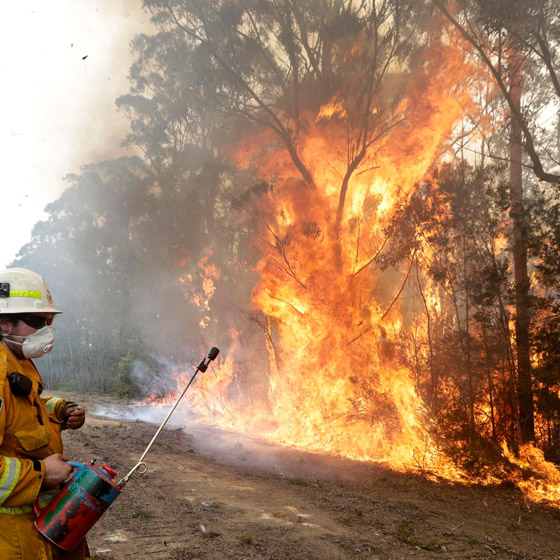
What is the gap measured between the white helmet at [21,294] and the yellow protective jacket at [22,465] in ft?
0.79

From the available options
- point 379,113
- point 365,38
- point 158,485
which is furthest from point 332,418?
point 365,38

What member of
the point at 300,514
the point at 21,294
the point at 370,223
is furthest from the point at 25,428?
the point at 370,223

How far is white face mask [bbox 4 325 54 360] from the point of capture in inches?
107

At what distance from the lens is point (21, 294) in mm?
2789

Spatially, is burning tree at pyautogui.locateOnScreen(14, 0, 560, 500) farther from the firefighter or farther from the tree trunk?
the firefighter

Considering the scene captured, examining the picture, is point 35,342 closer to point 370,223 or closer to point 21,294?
point 21,294

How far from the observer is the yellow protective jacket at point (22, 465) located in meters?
2.32

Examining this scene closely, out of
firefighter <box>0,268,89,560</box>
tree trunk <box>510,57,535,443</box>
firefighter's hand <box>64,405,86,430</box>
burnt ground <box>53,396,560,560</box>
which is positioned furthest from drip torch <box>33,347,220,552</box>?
tree trunk <box>510,57,535,443</box>

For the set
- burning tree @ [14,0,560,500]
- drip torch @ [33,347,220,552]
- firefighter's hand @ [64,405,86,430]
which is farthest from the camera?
burning tree @ [14,0,560,500]

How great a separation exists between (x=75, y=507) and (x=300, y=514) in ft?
14.4

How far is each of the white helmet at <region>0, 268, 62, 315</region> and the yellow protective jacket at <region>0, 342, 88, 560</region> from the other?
24 centimetres

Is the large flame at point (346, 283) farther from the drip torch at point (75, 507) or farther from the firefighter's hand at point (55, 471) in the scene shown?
the firefighter's hand at point (55, 471)

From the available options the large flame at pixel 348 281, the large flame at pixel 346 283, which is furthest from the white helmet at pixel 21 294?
the large flame at pixel 346 283

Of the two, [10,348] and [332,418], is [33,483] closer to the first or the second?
[10,348]
